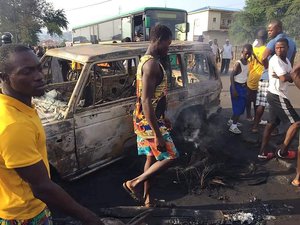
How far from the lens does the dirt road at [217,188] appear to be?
3.44 metres

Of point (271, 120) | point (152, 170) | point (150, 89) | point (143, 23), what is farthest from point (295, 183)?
point (143, 23)

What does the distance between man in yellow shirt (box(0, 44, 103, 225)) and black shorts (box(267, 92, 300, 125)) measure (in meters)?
3.50

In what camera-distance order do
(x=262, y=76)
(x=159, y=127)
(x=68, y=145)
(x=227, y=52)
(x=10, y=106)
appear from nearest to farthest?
(x=10, y=106) < (x=159, y=127) < (x=68, y=145) < (x=262, y=76) < (x=227, y=52)

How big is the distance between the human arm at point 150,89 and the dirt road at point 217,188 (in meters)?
1.05

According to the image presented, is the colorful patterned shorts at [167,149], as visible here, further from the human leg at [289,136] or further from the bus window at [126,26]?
the bus window at [126,26]

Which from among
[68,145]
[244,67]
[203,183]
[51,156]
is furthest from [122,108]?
[244,67]

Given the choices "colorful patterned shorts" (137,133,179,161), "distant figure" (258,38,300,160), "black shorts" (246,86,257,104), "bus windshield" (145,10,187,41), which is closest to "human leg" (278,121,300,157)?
"distant figure" (258,38,300,160)

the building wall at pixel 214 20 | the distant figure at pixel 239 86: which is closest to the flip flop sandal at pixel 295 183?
the distant figure at pixel 239 86

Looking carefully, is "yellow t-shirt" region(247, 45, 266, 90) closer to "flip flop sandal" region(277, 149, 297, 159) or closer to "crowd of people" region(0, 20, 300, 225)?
"crowd of people" region(0, 20, 300, 225)

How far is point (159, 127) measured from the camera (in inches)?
123

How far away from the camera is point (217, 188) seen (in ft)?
12.8

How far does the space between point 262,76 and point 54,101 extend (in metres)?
3.82

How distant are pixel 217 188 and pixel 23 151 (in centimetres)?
306

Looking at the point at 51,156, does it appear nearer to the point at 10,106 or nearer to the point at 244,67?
the point at 10,106
